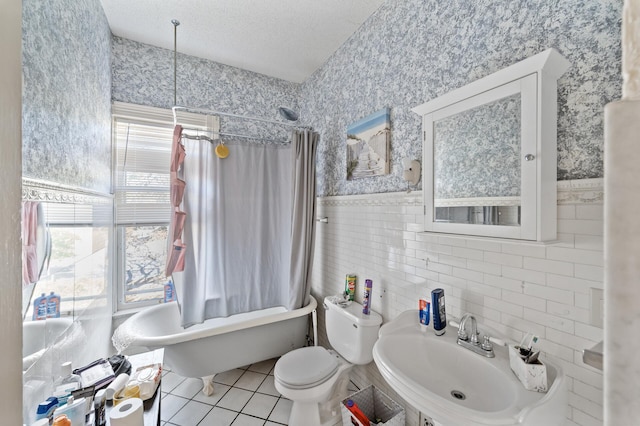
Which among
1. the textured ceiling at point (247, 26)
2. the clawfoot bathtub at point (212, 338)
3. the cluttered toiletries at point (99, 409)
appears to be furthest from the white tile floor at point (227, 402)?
the textured ceiling at point (247, 26)

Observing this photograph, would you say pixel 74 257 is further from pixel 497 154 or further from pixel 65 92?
pixel 497 154

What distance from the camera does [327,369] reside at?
1684 millimetres

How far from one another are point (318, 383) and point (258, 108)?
8.26 feet

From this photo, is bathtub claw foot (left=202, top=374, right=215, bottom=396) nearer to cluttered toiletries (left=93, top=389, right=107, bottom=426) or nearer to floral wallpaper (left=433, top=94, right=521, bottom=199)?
cluttered toiletries (left=93, top=389, right=107, bottom=426)

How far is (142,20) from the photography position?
2.00m

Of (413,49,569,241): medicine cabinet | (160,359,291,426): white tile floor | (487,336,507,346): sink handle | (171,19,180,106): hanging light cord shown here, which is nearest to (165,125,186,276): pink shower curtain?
(171,19,180,106): hanging light cord

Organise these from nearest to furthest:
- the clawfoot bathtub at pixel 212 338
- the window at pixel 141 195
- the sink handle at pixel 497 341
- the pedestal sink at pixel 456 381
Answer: the pedestal sink at pixel 456 381 → the sink handle at pixel 497 341 → the clawfoot bathtub at pixel 212 338 → the window at pixel 141 195

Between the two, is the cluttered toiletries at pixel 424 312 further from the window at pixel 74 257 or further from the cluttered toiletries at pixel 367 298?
the window at pixel 74 257

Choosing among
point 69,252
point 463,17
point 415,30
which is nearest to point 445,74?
point 463,17

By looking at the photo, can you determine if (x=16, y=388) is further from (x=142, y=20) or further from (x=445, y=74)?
(x=142, y=20)

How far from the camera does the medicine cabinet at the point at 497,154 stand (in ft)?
3.07

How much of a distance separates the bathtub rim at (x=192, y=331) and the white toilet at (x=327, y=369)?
1.21ft

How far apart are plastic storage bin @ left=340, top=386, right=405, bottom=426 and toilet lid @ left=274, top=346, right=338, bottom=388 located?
20 centimetres

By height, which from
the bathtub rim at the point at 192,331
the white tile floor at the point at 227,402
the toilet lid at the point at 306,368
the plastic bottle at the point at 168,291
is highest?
the plastic bottle at the point at 168,291
